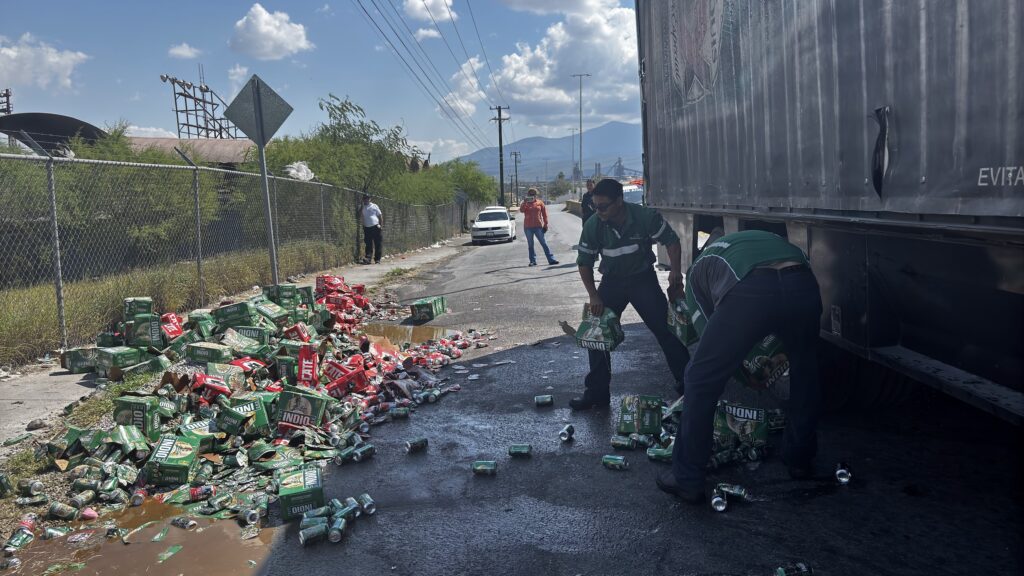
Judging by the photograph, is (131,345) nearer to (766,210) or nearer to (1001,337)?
(766,210)

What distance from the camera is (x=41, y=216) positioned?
9.34 metres

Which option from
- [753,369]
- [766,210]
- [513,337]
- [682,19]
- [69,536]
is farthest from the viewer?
[513,337]

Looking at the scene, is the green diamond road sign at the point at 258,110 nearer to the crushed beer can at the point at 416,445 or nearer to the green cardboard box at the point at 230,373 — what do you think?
the green cardboard box at the point at 230,373

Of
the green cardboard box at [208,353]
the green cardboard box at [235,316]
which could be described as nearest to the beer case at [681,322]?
the green cardboard box at [208,353]

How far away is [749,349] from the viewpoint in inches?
153

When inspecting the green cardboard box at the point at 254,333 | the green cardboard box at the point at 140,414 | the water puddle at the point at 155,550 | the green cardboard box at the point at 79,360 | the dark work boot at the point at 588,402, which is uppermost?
the green cardboard box at the point at 254,333

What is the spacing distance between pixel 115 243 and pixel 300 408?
19.4 ft

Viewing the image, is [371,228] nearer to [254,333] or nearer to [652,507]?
[254,333]

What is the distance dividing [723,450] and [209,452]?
3343 mm

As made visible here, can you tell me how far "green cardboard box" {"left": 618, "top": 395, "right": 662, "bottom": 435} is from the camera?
195 inches

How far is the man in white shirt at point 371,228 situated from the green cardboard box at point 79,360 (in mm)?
12585

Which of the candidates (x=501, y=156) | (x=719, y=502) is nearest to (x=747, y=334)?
(x=719, y=502)

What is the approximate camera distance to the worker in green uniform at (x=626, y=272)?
5691 mm

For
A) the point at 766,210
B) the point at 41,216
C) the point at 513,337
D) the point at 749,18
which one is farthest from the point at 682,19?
the point at 41,216
